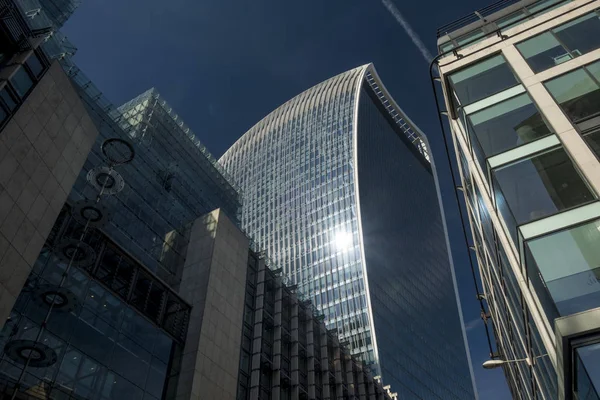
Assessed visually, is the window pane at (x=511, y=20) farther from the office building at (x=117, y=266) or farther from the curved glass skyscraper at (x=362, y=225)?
the curved glass skyscraper at (x=362, y=225)

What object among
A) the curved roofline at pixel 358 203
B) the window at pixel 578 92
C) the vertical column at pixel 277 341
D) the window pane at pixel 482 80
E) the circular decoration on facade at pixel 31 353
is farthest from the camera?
the curved roofline at pixel 358 203

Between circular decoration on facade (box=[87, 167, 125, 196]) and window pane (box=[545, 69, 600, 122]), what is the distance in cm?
2505

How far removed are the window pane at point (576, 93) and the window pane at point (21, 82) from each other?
23262 millimetres

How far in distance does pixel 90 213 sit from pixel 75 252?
277cm

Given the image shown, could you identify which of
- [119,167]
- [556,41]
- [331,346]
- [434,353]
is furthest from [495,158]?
[434,353]

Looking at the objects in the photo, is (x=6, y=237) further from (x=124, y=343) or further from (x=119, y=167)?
(x=119, y=167)

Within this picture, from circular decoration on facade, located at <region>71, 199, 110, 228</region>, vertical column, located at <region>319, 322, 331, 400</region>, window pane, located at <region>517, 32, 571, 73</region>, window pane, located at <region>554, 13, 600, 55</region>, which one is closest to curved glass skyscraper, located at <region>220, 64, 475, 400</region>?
vertical column, located at <region>319, 322, 331, 400</region>

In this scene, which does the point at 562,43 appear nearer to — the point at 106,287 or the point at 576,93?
the point at 576,93

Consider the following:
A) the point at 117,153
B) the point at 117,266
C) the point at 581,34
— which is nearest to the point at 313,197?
the point at 117,153

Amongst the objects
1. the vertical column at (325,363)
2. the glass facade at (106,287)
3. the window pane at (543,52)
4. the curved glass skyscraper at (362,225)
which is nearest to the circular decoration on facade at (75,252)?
the glass facade at (106,287)

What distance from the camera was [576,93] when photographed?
17156 mm

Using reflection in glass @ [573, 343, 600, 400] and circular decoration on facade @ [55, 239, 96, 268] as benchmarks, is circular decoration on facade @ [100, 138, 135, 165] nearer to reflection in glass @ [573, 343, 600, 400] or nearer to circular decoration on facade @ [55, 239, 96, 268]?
circular decoration on facade @ [55, 239, 96, 268]

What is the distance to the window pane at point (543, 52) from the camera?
19.3 meters

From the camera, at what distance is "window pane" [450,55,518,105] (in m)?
20.2
